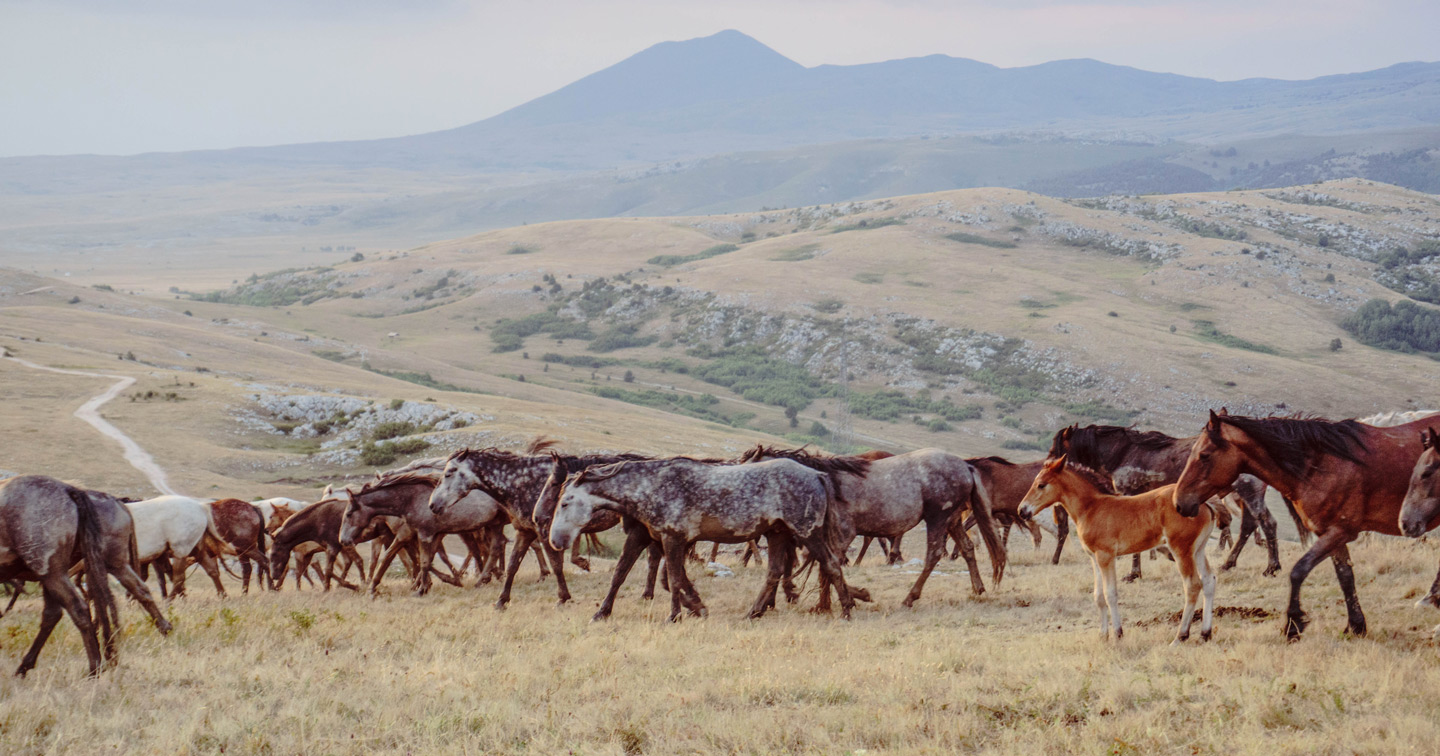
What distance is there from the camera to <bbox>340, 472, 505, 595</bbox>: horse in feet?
56.1

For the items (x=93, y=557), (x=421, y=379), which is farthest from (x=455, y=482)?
(x=421, y=379)

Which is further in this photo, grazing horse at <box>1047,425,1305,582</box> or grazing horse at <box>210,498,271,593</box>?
grazing horse at <box>210,498,271,593</box>

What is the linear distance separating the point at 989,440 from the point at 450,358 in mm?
43909

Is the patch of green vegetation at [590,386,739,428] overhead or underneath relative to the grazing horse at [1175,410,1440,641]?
underneath

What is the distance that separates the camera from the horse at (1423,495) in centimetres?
917

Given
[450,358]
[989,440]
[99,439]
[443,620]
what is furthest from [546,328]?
[443,620]

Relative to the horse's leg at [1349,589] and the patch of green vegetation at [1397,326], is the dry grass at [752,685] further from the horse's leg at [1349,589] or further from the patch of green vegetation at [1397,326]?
the patch of green vegetation at [1397,326]

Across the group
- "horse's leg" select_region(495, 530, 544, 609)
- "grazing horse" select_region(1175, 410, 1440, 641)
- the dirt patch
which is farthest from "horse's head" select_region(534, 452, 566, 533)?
"grazing horse" select_region(1175, 410, 1440, 641)

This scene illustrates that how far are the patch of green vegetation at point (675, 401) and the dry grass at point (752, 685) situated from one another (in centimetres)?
5034

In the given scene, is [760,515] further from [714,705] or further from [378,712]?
[378,712]

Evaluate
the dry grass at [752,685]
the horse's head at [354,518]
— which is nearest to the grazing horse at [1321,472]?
the dry grass at [752,685]

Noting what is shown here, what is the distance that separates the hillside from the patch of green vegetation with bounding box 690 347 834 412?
302mm

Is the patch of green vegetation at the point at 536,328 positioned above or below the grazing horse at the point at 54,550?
below

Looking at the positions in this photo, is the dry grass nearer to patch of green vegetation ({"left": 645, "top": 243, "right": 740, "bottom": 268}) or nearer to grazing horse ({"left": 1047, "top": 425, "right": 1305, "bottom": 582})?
grazing horse ({"left": 1047, "top": 425, "right": 1305, "bottom": 582})
